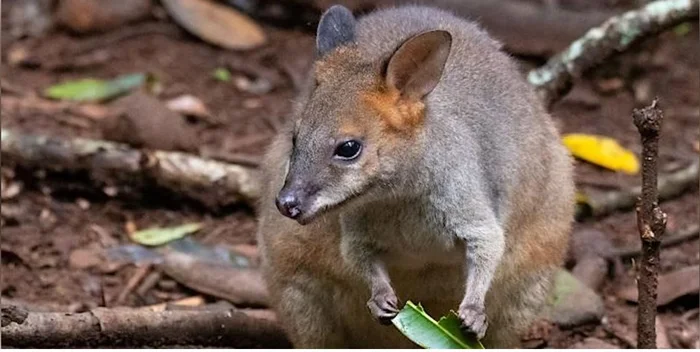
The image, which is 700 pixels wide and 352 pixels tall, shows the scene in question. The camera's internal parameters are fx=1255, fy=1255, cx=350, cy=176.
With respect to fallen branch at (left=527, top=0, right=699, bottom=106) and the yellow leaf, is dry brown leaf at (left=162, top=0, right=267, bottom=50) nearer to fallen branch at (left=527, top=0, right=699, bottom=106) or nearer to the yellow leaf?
the yellow leaf

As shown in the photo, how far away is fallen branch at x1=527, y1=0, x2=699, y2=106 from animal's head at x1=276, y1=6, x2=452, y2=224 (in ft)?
7.80

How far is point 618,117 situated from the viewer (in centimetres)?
823

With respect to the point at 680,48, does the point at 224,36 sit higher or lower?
lower

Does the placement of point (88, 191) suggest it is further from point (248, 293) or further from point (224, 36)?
point (224, 36)

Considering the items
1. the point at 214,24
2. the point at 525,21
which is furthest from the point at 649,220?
the point at 214,24

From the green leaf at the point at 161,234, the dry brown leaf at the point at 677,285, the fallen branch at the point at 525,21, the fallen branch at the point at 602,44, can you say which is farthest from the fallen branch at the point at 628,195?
the green leaf at the point at 161,234

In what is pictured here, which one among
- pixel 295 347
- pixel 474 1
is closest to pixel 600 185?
pixel 474 1

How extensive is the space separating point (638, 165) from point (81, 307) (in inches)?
132

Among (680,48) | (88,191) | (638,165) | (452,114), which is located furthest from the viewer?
(680,48)

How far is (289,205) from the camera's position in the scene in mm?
3979

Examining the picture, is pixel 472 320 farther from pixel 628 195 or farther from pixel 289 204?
pixel 628 195

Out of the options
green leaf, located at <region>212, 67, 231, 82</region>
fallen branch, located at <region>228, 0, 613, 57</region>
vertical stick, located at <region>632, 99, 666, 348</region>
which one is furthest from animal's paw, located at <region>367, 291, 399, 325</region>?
green leaf, located at <region>212, 67, 231, 82</region>

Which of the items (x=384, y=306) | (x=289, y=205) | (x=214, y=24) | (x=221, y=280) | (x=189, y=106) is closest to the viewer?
(x=289, y=205)

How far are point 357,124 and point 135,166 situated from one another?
8.68ft
